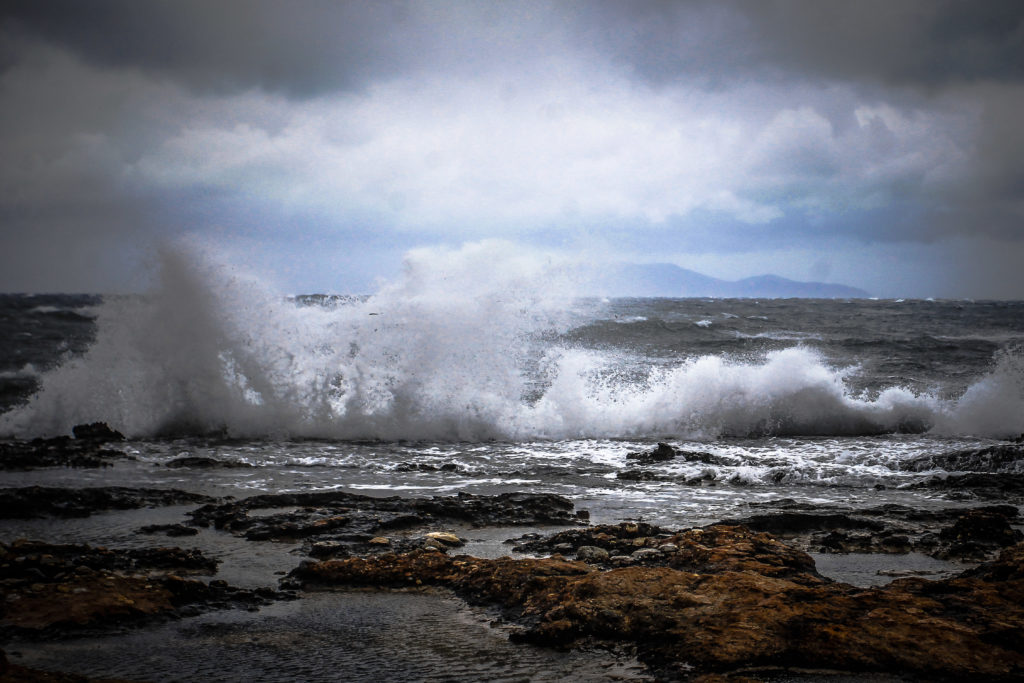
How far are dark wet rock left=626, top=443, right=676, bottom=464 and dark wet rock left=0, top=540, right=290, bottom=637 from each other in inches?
237

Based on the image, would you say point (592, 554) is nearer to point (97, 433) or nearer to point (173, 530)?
point (173, 530)

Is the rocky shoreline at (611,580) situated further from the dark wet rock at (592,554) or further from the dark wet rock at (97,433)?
the dark wet rock at (97,433)

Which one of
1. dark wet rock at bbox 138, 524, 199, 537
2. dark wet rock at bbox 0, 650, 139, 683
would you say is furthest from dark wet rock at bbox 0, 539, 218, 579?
dark wet rock at bbox 0, 650, 139, 683

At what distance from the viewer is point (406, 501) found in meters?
6.58

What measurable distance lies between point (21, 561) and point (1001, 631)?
5151 mm

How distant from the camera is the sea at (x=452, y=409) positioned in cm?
812

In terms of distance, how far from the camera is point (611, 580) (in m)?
3.73

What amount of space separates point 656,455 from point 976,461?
152 inches

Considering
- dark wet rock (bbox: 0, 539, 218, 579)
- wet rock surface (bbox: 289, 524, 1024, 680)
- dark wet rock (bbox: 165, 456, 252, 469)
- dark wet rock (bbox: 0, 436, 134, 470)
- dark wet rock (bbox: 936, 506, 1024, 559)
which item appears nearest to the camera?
wet rock surface (bbox: 289, 524, 1024, 680)

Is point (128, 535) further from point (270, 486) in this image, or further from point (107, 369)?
point (107, 369)

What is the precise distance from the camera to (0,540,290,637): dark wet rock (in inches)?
138

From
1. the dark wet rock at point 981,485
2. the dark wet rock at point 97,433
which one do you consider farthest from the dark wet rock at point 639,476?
the dark wet rock at point 97,433

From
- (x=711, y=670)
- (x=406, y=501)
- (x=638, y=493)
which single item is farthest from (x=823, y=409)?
(x=711, y=670)

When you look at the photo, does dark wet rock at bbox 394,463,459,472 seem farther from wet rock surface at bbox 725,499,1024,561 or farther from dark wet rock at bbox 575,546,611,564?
dark wet rock at bbox 575,546,611,564
